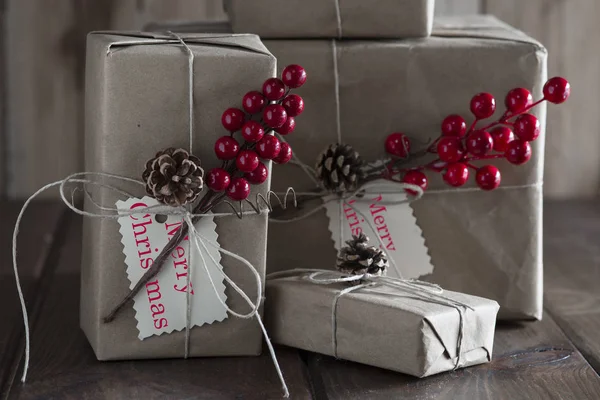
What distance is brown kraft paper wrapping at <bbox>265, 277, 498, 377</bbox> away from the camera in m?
0.82

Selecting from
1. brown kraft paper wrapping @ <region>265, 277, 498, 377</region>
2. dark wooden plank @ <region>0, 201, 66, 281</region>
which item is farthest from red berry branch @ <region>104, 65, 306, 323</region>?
dark wooden plank @ <region>0, 201, 66, 281</region>

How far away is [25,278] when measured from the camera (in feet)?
3.70

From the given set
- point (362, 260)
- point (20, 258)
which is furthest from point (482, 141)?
point (20, 258)

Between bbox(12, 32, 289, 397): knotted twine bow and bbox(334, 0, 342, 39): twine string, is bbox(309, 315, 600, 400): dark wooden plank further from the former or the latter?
bbox(334, 0, 342, 39): twine string

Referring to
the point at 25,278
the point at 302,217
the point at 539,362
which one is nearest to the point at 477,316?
the point at 539,362

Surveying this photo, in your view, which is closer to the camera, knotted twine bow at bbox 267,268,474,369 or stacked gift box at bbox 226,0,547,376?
knotted twine bow at bbox 267,268,474,369

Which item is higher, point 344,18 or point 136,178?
point 344,18

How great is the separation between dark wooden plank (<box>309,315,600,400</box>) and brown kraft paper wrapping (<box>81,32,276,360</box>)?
0.10 m

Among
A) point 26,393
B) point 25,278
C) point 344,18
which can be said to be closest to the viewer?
point 26,393

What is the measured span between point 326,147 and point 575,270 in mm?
425

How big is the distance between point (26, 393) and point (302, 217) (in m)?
0.33

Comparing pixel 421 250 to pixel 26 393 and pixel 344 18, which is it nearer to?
pixel 344 18

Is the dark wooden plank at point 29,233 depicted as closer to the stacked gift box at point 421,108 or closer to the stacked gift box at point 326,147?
the stacked gift box at point 326,147

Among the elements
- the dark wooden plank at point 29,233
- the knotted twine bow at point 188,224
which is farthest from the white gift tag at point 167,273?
the dark wooden plank at point 29,233
